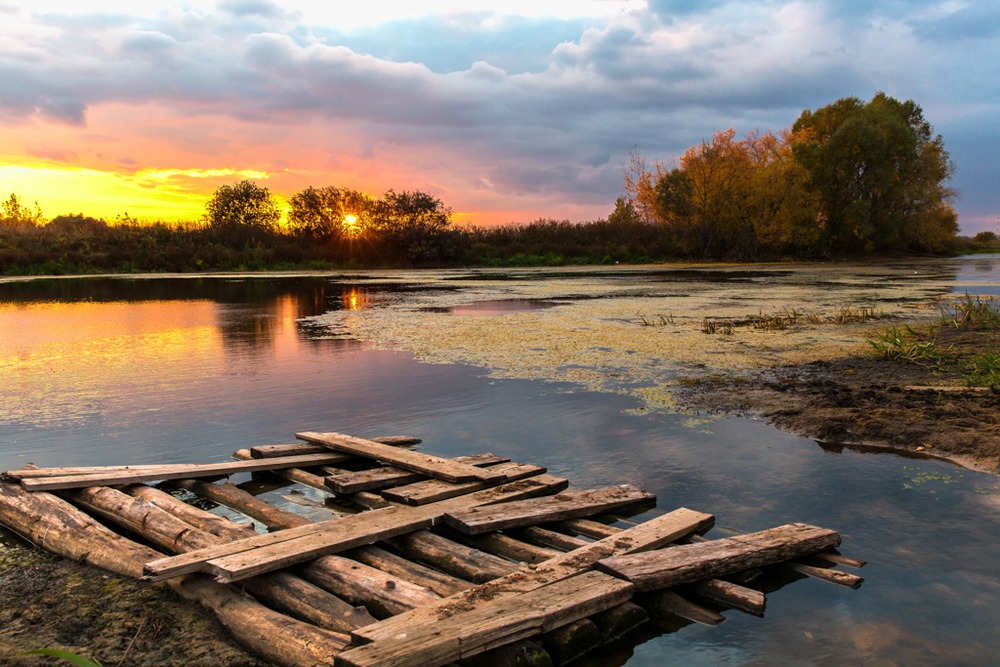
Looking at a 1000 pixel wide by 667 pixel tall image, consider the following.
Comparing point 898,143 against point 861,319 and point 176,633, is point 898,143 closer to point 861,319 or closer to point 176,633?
point 861,319

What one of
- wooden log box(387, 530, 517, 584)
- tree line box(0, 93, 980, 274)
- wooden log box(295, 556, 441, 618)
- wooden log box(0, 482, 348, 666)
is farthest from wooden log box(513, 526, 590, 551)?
tree line box(0, 93, 980, 274)

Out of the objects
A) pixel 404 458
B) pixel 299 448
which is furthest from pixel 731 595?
pixel 299 448

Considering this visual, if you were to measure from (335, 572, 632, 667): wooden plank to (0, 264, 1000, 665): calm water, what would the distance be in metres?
0.23

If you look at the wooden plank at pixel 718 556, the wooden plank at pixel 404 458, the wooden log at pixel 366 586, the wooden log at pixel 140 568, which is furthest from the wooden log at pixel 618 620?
the wooden plank at pixel 404 458

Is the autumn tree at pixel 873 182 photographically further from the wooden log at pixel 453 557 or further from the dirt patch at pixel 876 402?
the wooden log at pixel 453 557

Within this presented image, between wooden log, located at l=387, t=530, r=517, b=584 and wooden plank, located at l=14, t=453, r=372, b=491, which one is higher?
wooden plank, located at l=14, t=453, r=372, b=491

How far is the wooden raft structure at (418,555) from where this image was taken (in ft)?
10.1

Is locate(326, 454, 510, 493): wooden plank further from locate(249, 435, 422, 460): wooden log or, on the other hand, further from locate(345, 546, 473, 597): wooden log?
locate(345, 546, 473, 597): wooden log

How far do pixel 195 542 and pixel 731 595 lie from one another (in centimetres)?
266

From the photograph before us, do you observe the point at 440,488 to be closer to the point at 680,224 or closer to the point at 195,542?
the point at 195,542

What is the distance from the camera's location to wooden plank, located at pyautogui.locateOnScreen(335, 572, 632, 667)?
279cm

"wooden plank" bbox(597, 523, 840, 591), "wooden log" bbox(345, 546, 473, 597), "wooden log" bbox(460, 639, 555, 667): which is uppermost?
"wooden plank" bbox(597, 523, 840, 591)

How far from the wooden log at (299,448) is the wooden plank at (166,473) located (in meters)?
0.15

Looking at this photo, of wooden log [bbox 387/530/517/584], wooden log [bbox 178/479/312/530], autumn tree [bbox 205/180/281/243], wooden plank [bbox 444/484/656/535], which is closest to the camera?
wooden log [bbox 387/530/517/584]
